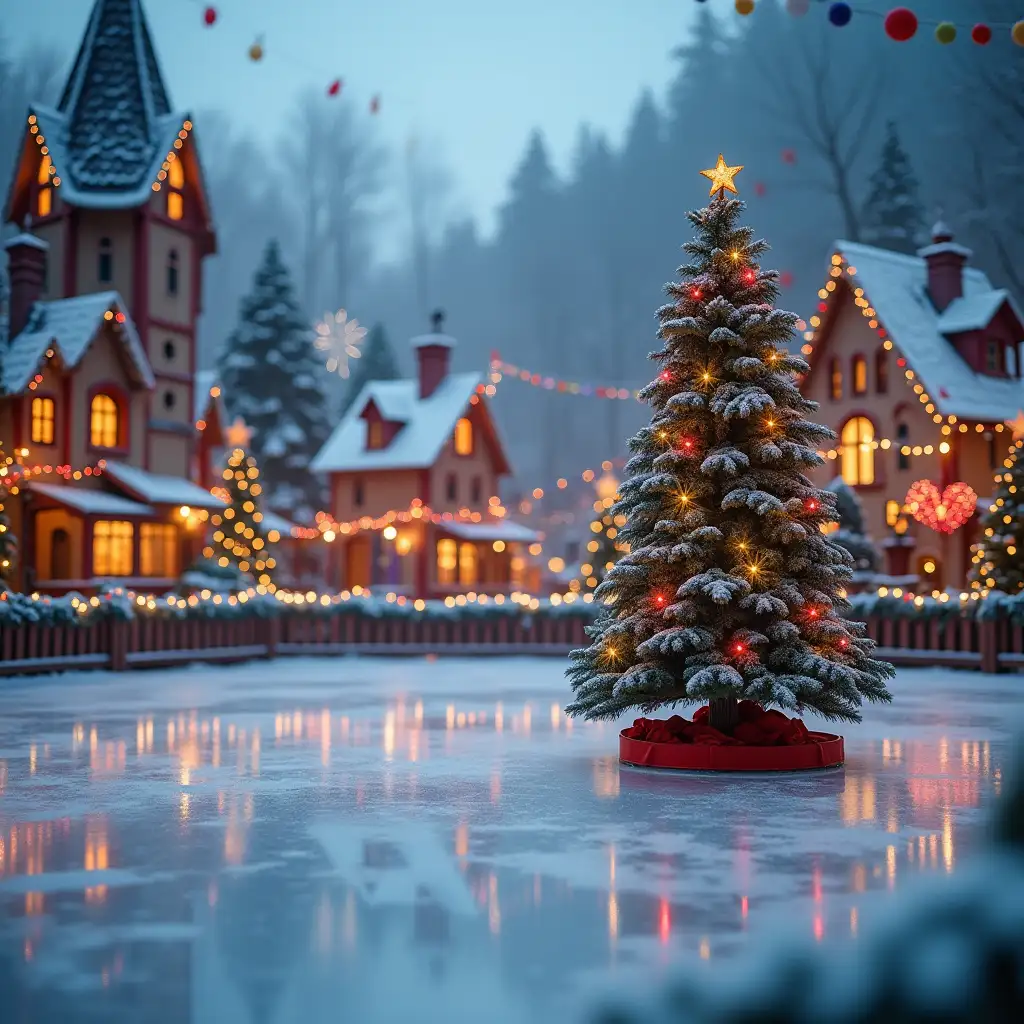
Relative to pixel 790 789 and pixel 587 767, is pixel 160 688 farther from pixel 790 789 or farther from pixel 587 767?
pixel 790 789

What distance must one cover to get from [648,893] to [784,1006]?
13.9ft

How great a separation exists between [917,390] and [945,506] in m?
3.86

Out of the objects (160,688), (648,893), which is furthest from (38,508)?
(648,893)

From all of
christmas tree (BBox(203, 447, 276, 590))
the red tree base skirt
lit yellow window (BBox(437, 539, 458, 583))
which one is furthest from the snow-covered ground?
lit yellow window (BBox(437, 539, 458, 583))

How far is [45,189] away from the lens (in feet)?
120

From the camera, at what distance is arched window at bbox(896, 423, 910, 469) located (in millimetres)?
34906

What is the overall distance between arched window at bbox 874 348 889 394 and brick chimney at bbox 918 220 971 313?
3.11 m

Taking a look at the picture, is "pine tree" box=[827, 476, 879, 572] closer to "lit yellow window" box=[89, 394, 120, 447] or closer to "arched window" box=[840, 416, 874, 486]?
"arched window" box=[840, 416, 874, 486]

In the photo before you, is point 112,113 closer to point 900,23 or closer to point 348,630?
point 348,630

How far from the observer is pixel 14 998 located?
17.1ft

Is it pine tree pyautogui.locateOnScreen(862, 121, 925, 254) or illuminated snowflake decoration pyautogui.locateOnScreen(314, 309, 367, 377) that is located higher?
pine tree pyautogui.locateOnScreen(862, 121, 925, 254)

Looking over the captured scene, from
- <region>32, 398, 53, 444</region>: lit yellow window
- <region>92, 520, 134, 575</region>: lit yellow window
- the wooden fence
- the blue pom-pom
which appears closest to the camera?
the blue pom-pom

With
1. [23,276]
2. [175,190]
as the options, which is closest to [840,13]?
[23,276]

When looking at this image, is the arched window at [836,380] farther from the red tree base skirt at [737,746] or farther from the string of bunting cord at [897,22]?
the red tree base skirt at [737,746]
